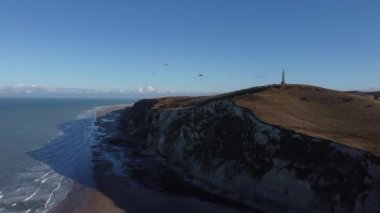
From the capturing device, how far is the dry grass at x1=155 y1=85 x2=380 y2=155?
143ft

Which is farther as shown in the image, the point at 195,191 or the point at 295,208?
the point at 195,191

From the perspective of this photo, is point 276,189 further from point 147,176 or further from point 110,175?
point 110,175

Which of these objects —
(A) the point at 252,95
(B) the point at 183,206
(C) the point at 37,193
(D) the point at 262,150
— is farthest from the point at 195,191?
(A) the point at 252,95

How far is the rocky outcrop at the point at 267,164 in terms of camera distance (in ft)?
117

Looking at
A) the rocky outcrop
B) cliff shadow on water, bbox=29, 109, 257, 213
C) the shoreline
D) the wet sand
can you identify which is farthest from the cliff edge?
the shoreline

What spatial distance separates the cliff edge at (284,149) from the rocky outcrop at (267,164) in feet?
0.29

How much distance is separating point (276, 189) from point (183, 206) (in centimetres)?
1011

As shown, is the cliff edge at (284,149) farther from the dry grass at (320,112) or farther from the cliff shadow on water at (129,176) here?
the cliff shadow on water at (129,176)

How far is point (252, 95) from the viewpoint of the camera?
218ft

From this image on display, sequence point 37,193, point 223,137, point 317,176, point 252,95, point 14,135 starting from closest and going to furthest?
point 317,176, point 37,193, point 223,137, point 252,95, point 14,135

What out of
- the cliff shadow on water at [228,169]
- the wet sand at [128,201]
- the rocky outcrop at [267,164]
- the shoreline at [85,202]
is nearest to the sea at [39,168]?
the cliff shadow on water at [228,169]

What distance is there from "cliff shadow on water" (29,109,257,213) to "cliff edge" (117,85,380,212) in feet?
7.95

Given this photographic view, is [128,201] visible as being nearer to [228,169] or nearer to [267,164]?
[228,169]

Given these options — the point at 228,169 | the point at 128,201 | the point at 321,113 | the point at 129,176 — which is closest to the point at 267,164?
the point at 228,169
